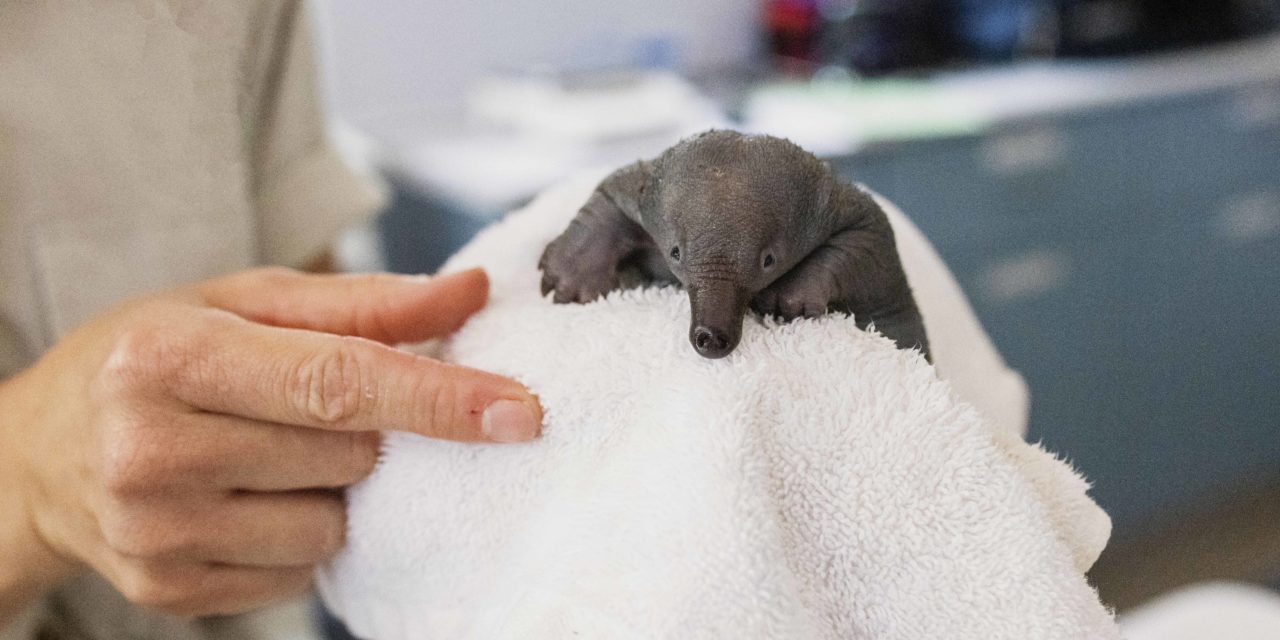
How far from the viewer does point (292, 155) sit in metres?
0.79

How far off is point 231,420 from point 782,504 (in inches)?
10.1

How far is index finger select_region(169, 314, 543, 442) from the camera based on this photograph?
38 centimetres

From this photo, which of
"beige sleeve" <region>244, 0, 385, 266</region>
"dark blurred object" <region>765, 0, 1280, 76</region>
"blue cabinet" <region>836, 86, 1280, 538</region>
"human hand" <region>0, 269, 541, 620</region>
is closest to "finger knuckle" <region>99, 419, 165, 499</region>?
"human hand" <region>0, 269, 541, 620</region>

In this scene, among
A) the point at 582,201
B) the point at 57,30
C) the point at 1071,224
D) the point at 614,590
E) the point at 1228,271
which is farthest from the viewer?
the point at 1228,271

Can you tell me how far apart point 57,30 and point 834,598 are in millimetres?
549

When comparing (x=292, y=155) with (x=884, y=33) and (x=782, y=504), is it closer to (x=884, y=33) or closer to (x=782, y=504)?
(x=782, y=504)

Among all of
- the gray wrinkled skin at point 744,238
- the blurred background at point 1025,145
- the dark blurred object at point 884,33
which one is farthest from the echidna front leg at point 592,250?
the dark blurred object at point 884,33

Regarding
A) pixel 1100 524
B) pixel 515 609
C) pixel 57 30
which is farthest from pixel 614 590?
pixel 57 30

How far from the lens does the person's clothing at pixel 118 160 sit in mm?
588

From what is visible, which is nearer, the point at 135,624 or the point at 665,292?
the point at 665,292

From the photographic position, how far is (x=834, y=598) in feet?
1.04

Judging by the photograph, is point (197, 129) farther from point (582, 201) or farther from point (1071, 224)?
point (1071, 224)

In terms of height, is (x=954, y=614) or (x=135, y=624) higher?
(x=954, y=614)

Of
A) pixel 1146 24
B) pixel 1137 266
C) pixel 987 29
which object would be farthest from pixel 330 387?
pixel 1146 24
